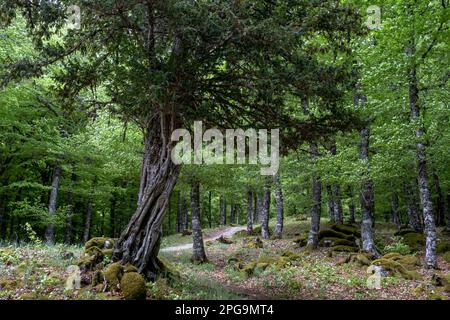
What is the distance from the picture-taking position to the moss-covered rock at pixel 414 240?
18.0 metres

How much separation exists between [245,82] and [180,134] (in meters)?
2.24

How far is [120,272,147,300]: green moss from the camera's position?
7.40 metres

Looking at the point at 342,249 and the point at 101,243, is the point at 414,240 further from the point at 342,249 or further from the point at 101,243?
the point at 101,243

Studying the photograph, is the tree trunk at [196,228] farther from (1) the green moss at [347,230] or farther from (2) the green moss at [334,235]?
(1) the green moss at [347,230]

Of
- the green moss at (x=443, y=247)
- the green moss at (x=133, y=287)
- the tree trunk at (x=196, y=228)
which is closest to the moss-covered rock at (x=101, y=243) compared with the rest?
the green moss at (x=133, y=287)

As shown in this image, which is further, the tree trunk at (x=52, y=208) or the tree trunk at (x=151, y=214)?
the tree trunk at (x=52, y=208)

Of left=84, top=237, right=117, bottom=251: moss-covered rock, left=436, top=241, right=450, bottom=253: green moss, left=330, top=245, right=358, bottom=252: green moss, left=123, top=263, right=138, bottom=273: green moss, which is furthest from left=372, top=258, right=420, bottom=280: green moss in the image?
left=84, top=237, right=117, bottom=251: moss-covered rock

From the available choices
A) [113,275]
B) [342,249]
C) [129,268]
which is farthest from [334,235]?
[113,275]

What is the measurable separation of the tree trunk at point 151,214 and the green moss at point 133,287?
1.09 metres

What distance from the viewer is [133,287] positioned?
24.6 feet

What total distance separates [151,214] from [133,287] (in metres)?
2.10

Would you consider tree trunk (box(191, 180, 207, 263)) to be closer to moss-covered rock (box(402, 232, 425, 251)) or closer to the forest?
the forest
